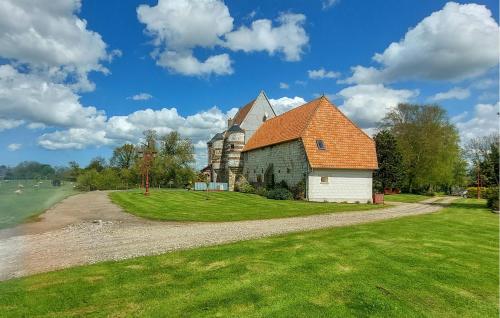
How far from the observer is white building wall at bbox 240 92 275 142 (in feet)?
139

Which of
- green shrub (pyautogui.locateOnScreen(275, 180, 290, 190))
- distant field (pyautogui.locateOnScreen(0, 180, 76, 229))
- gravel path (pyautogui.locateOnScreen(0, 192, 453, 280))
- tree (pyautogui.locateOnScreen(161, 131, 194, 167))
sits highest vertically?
tree (pyautogui.locateOnScreen(161, 131, 194, 167))

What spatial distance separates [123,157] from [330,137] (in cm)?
5274

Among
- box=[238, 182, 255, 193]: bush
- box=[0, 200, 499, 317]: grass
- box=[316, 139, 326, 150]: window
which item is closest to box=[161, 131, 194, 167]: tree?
box=[238, 182, 255, 193]: bush

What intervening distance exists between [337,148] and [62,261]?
2218 cm

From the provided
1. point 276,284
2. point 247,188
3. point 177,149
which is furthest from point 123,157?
point 276,284

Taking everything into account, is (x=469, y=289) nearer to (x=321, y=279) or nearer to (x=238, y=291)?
(x=321, y=279)

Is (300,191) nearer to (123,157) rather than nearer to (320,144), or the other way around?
(320,144)

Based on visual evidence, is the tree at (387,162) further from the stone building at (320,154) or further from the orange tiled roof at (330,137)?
the stone building at (320,154)

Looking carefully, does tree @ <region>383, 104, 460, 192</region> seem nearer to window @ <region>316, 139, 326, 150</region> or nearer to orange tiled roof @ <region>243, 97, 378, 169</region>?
orange tiled roof @ <region>243, 97, 378, 169</region>

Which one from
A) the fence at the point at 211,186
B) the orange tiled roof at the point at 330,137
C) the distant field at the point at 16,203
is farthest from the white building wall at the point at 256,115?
the distant field at the point at 16,203

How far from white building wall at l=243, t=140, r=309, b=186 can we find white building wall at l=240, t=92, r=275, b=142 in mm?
4438

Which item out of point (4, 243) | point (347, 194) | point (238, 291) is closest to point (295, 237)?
point (238, 291)

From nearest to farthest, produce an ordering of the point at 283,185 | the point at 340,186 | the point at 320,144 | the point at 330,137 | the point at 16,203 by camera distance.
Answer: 1. the point at 16,203
2. the point at 340,186
3. the point at 320,144
4. the point at 330,137
5. the point at 283,185

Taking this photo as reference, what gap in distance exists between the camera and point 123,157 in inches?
2724
